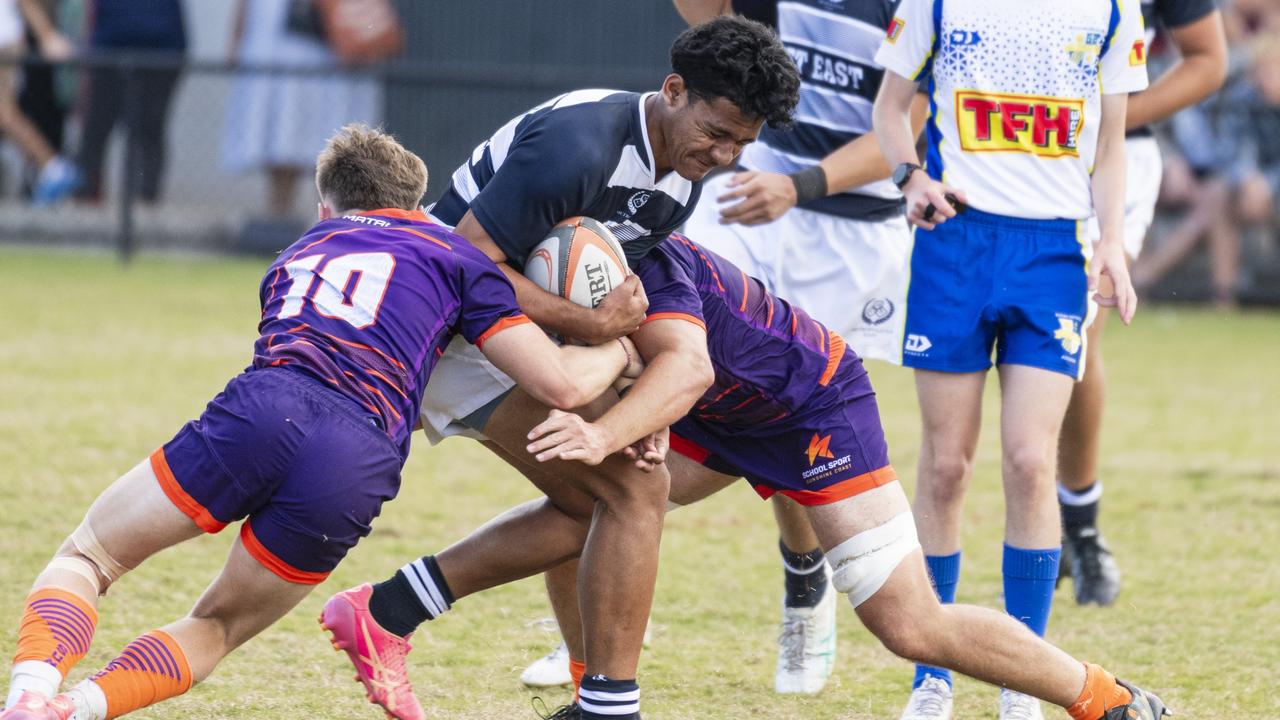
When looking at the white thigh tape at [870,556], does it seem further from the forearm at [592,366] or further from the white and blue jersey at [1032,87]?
the white and blue jersey at [1032,87]

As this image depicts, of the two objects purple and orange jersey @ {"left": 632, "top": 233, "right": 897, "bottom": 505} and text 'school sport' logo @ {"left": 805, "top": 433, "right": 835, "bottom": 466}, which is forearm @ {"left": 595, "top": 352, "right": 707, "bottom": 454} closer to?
purple and orange jersey @ {"left": 632, "top": 233, "right": 897, "bottom": 505}

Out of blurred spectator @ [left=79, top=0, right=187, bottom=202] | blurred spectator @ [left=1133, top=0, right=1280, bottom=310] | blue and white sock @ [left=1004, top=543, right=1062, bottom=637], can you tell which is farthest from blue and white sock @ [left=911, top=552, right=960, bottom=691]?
A: blurred spectator @ [left=79, top=0, right=187, bottom=202]

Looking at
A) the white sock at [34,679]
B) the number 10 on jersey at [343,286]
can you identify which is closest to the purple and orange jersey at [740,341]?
the number 10 on jersey at [343,286]

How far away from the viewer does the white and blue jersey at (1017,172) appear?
4.61 meters

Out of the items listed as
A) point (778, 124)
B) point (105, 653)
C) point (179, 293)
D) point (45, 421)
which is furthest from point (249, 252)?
point (778, 124)

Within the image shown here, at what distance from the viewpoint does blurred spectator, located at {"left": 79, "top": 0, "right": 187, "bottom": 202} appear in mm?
13266

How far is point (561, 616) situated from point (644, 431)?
2.87 ft

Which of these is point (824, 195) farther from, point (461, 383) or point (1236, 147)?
point (1236, 147)

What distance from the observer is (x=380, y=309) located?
147 inches

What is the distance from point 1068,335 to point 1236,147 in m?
9.16

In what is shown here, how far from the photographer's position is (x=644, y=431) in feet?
12.8

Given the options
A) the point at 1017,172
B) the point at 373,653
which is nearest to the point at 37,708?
the point at 373,653

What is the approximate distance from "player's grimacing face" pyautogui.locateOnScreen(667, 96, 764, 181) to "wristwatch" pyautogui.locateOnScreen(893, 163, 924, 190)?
780 mm

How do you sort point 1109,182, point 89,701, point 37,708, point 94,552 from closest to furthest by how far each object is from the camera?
point 37,708
point 89,701
point 94,552
point 1109,182
